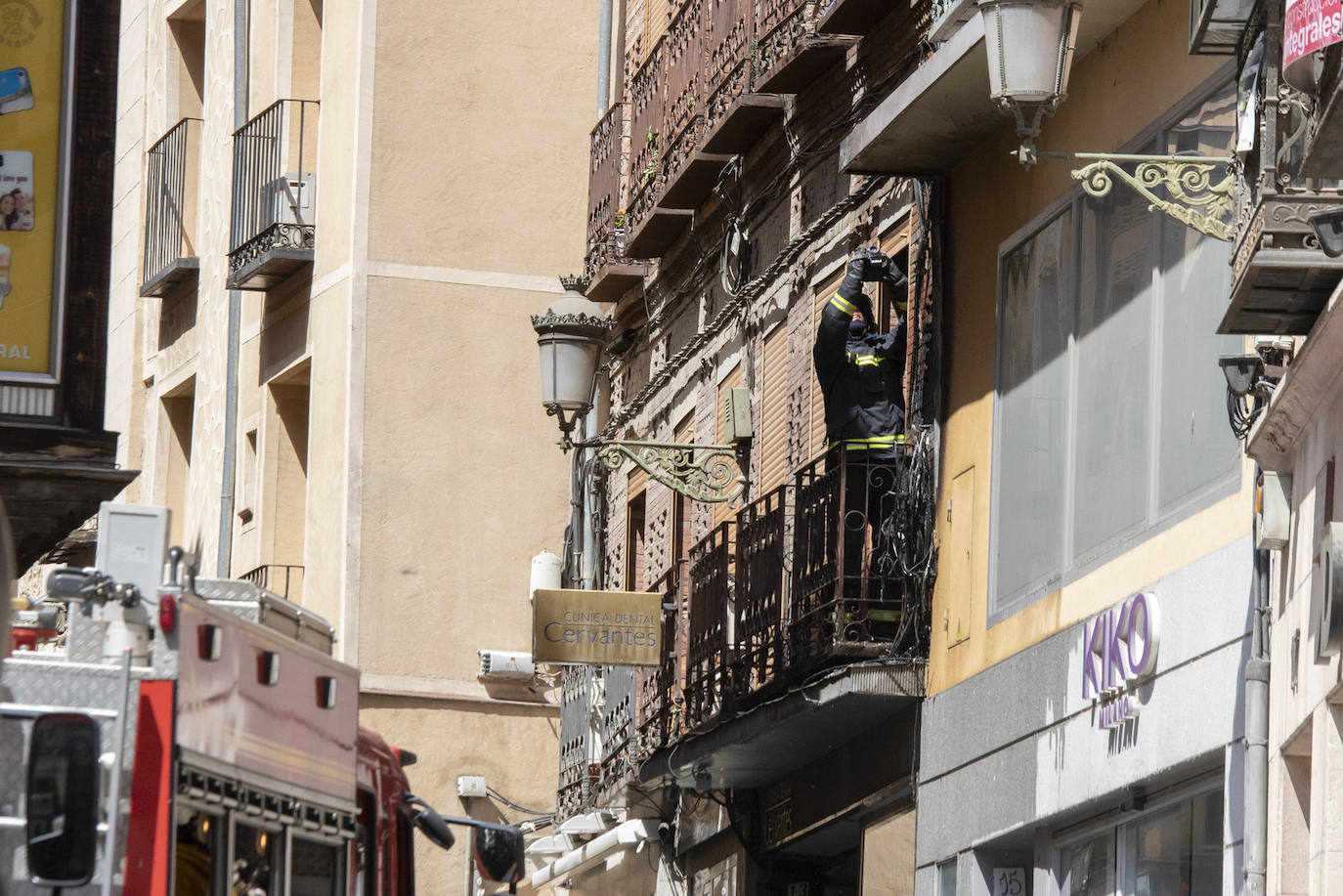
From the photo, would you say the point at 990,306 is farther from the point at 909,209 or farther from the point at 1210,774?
the point at 1210,774

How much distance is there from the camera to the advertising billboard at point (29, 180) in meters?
13.0

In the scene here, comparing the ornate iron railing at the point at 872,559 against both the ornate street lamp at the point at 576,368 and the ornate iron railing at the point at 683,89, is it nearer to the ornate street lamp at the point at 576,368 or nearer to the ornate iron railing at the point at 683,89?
the ornate street lamp at the point at 576,368

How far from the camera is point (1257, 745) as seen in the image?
10.1 m

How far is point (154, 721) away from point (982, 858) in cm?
699

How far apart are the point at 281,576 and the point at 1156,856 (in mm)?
14877

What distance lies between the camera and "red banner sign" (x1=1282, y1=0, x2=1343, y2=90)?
7.97m

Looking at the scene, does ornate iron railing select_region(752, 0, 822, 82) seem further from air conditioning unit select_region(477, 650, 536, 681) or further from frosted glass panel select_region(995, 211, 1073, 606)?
air conditioning unit select_region(477, 650, 536, 681)

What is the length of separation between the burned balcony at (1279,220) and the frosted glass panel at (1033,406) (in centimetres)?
351

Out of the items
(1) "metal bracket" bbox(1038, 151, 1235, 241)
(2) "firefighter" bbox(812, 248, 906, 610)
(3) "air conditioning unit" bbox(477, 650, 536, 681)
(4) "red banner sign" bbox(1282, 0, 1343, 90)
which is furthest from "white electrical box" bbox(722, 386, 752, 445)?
(4) "red banner sign" bbox(1282, 0, 1343, 90)

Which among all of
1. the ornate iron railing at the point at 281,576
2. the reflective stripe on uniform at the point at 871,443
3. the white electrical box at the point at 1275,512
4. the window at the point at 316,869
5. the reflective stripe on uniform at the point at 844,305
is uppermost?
the ornate iron railing at the point at 281,576

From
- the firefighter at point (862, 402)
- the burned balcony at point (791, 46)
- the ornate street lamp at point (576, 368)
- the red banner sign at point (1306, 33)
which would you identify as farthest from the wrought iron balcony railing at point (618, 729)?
the red banner sign at point (1306, 33)

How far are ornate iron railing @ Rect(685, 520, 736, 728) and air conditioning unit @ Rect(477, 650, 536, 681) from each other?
6.58 metres

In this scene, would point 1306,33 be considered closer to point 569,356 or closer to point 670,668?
point 569,356

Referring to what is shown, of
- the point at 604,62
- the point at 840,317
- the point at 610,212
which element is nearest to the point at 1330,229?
the point at 840,317
